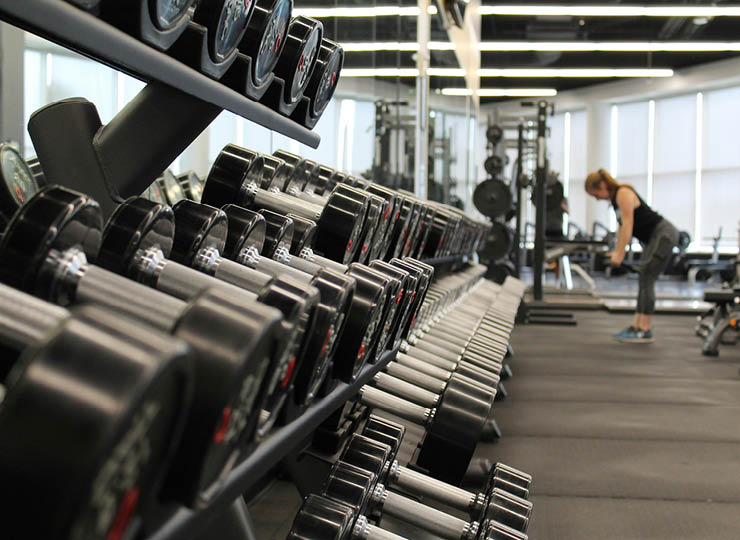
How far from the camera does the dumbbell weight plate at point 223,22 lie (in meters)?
0.91

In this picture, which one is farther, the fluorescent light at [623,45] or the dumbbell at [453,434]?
the fluorescent light at [623,45]

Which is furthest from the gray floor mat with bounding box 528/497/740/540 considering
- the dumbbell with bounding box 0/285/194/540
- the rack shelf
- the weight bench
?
the weight bench

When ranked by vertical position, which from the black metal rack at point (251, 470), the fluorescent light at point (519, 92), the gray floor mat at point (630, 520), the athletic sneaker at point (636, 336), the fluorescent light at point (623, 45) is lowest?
the athletic sneaker at point (636, 336)

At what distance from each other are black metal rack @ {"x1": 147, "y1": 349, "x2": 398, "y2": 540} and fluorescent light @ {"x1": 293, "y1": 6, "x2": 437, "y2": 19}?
5.14 ft

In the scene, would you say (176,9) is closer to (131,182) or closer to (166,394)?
(131,182)

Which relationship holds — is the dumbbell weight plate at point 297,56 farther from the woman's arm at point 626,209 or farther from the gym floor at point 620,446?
the woman's arm at point 626,209

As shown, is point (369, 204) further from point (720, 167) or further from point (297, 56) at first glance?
point (720, 167)

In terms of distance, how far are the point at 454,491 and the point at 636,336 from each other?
16.1ft

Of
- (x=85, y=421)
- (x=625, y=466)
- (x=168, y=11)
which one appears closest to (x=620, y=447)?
(x=625, y=466)

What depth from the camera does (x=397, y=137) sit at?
512 centimetres

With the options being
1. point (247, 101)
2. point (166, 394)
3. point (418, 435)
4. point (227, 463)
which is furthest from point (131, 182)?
point (418, 435)

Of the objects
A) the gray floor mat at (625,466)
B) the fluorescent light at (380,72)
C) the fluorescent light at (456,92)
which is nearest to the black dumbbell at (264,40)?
the gray floor mat at (625,466)

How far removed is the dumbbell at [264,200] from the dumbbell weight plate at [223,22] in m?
0.42

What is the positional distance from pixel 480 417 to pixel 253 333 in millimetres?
1256
